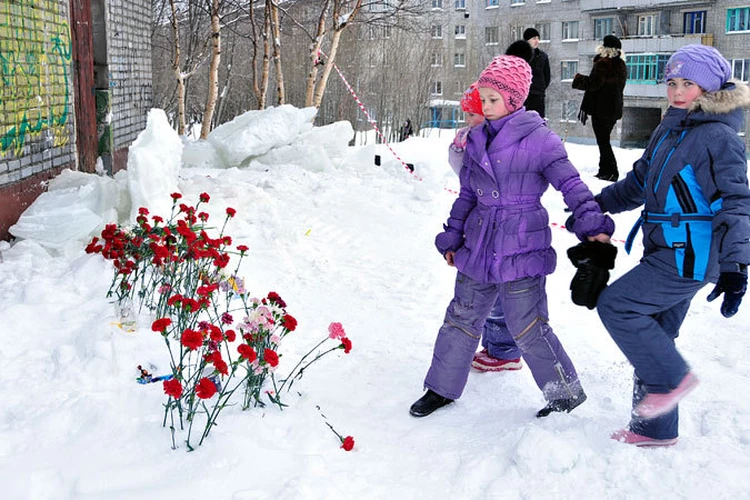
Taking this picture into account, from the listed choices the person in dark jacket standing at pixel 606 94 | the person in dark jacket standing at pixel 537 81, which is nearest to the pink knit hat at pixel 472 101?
the person in dark jacket standing at pixel 537 81

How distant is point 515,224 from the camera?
336 cm

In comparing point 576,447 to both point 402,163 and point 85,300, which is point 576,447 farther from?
point 402,163

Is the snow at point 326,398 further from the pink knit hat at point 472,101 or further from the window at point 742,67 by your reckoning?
the window at point 742,67

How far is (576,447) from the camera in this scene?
289cm

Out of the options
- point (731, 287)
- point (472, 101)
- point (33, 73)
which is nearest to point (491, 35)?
point (33, 73)

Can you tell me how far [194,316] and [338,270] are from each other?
2.43 metres

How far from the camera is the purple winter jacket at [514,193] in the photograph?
3.33 metres

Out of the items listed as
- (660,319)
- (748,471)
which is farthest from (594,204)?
(748,471)

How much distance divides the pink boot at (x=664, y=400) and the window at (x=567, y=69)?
1724 inches

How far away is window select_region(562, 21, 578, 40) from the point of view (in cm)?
4422

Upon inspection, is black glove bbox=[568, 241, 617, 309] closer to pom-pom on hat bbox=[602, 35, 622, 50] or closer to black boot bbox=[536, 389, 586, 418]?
black boot bbox=[536, 389, 586, 418]

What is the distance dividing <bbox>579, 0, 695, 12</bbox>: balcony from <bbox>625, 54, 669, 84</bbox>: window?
247cm

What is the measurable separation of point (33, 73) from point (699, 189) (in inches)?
213

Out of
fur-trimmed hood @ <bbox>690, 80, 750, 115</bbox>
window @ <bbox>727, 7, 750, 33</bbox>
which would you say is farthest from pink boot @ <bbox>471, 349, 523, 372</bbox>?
window @ <bbox>727, 7, 750, 33</bbox>
